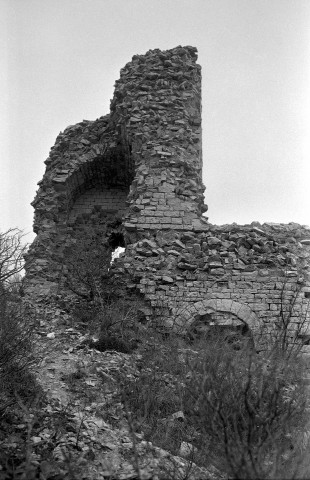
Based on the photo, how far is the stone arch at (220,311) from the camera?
8.45 meters

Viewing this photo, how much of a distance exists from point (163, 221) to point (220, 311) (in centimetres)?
204

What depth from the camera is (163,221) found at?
961 cm

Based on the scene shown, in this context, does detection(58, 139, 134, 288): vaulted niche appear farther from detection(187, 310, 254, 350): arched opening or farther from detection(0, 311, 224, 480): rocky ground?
detection(0, 311, 224, 480): rocky ground

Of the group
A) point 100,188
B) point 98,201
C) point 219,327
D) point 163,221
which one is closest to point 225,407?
point 219,327

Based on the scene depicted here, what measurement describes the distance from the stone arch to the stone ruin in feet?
0.05

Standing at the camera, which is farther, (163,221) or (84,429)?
(163,221)

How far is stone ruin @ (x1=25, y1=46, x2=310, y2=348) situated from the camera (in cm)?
875

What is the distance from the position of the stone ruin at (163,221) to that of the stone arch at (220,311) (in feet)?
0.05

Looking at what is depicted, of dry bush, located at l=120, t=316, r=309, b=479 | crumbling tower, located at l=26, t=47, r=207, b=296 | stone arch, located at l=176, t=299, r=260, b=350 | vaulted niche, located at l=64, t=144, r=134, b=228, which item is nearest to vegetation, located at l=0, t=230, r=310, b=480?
dry bush, located at l=120, t=316, r=309, b=479

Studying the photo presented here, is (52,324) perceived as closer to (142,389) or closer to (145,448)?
(142,389)

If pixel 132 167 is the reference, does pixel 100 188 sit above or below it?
below

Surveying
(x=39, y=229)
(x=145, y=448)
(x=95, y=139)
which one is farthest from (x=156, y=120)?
(x=145, y=448)

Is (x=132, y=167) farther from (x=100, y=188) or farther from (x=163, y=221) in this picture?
(x=163, y=221)

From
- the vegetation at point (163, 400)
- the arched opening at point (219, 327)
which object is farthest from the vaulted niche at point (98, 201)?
the arched opening at point (219, 327)
